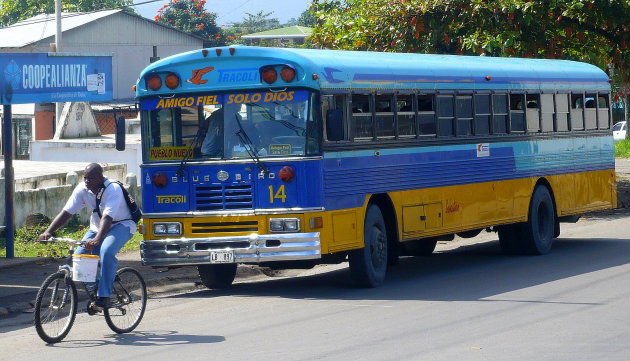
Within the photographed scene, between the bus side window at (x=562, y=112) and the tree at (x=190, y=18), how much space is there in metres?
60.0

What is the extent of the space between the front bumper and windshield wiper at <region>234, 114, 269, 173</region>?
799 mm

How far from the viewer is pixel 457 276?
596 inches

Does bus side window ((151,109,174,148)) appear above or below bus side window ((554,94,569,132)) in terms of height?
below

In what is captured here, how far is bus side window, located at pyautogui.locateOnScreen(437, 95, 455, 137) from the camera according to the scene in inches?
607

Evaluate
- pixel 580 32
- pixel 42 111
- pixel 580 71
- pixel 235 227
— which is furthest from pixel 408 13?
pixel 42 111

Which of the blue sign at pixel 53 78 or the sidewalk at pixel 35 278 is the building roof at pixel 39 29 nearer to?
the blue sign at pixel 53 78

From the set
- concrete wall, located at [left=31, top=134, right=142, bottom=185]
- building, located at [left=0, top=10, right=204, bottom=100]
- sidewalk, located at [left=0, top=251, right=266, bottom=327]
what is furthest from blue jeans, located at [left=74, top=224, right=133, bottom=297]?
building, located at [left=0, top=10, right=204, bottom=100]

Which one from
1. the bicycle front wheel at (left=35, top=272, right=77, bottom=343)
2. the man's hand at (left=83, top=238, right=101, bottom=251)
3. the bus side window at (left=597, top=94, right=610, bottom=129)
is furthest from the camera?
the bus side window at (left=597, top=94, right=610, bottom=129)

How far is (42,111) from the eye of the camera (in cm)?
4522

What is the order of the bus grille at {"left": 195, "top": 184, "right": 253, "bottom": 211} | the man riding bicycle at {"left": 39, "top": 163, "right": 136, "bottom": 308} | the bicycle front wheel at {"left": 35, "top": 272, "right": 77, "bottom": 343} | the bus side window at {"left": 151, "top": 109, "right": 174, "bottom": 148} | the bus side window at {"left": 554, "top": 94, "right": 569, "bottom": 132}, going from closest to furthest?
the bicycle front wheel at {"left": 35, "top": 272, "right": 77, "bottom": 343} → the man riding bicycle at {"left": 39, "top": 163, "right": 136, "bottom": 308} → the bus grille at {"left": 195, "top": 184, "right": 253, "bottom": 211} → the bus side window at {"left": 151, "top": 109, "right": 174, "bottom": 148} → the bus side window at {"left": 554, "top": 94, "right": 569, "bottom": 132}

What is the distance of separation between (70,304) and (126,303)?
2.18ft

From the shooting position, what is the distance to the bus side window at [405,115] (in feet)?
47.8

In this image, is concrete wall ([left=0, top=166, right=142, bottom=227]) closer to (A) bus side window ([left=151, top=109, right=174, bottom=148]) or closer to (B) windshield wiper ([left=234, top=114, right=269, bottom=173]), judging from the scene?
(A) bus side window ([left=151, top=109, right=174, bottom=148])

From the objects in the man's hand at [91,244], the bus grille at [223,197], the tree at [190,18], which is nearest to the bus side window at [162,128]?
the bus grille at [223,197]
